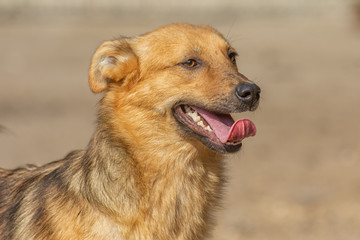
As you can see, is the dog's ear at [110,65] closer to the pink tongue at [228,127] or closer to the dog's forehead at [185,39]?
the dog's forehead at [185,39]

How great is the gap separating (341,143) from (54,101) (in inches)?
241

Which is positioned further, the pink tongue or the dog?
the pink tongue

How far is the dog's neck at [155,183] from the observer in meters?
5.18

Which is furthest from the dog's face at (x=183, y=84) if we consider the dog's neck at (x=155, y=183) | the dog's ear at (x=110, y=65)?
the dog's neck at (x=155, y=183)

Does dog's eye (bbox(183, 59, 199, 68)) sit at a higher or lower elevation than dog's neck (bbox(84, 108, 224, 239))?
higher

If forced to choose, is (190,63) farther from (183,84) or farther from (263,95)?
(263,95)

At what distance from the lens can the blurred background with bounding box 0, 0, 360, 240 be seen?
9.09 m

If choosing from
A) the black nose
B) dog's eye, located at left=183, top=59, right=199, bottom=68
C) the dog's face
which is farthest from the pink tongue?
dog's eye, located at left=183, top=59, right=199, bottom=68

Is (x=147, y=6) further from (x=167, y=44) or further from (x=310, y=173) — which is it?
(x=167, y=44)

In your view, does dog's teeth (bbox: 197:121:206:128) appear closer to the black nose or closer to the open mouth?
the open mouth

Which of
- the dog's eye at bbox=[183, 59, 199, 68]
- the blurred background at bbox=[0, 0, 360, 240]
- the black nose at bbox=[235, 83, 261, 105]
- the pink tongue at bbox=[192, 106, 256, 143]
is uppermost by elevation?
the dog's eye at bbox=[183, 59, 199, 68]

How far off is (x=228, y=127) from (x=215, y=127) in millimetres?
92

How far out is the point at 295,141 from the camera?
41.0ft

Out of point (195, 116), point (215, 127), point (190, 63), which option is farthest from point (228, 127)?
point (190, 63)
